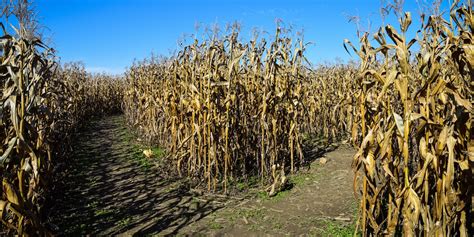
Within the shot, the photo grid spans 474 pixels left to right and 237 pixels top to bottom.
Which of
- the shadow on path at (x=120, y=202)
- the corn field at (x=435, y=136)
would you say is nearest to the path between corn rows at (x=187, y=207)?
the shadow on path at (x=120, y=202)

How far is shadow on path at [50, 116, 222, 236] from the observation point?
4.49 metres

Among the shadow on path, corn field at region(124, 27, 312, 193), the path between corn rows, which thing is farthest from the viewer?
corn field at region(124, 27, 312, 193)

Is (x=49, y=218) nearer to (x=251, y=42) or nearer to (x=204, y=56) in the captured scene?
(x=204, y=56)

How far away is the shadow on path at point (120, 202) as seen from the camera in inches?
177

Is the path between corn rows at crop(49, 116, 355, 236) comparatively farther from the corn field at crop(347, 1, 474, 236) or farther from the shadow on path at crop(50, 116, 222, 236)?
the corn field at crop(347, 1, 474, 236)

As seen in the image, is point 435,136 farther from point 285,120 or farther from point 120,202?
point 120,202

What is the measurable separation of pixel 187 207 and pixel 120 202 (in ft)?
3.76

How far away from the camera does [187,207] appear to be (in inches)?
202

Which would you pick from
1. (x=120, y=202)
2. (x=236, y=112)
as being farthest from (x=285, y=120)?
(x=120, y=202)

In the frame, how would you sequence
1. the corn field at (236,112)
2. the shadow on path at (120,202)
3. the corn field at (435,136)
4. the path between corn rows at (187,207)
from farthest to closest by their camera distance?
the corn field at (236,112)
the shadow on path at (120,202)
the path between corn rows at (187,207)
the corn field at (435,136)

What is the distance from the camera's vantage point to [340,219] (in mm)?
4426

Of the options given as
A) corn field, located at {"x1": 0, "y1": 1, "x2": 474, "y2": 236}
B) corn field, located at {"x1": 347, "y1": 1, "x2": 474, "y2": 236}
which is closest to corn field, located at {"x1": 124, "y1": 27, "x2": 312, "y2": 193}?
corn field, located at {"x1": 0, "y1": 1, "x2": 474, "y2": 236}

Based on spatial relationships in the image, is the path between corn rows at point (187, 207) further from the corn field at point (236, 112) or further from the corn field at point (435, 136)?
the corn field at point (435, 136)

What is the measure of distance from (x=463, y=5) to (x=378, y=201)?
189 centimetres
